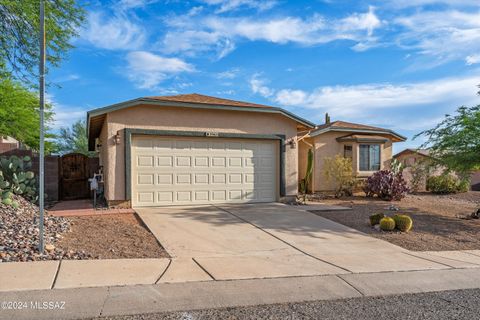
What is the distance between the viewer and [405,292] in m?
4.96

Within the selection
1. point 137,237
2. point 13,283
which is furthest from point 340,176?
point 13,283

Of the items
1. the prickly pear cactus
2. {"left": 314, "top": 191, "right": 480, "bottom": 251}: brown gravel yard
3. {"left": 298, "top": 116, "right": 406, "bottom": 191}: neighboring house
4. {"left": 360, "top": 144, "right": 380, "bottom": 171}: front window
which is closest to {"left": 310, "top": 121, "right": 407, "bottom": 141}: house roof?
{"left": 298, "top": 116, "right": 406, "bottom": 191}: neighboring house

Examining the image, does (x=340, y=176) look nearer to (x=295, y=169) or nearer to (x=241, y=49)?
(x=295, y=169)

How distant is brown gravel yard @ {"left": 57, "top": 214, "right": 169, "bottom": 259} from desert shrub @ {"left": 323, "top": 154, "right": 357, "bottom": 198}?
9695mm

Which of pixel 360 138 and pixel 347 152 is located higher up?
pixel 360 138

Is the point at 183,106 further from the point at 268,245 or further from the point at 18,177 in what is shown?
the point at 268,245

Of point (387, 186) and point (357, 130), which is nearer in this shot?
point (387, 186)

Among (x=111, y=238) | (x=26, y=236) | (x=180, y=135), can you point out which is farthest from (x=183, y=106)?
(x=26, y=236)

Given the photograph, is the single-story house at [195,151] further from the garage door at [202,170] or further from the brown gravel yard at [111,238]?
the brown gravel yard at [111,238]

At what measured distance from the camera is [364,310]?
4.27 meters

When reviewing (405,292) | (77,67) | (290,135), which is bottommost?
(405,292)

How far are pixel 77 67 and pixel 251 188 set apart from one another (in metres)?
7.66

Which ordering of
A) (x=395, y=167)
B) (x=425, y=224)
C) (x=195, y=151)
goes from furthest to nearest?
(x=395, y=167) → (x=195, y=151) → (x=425, y=224)

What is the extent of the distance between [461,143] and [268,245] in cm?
803
